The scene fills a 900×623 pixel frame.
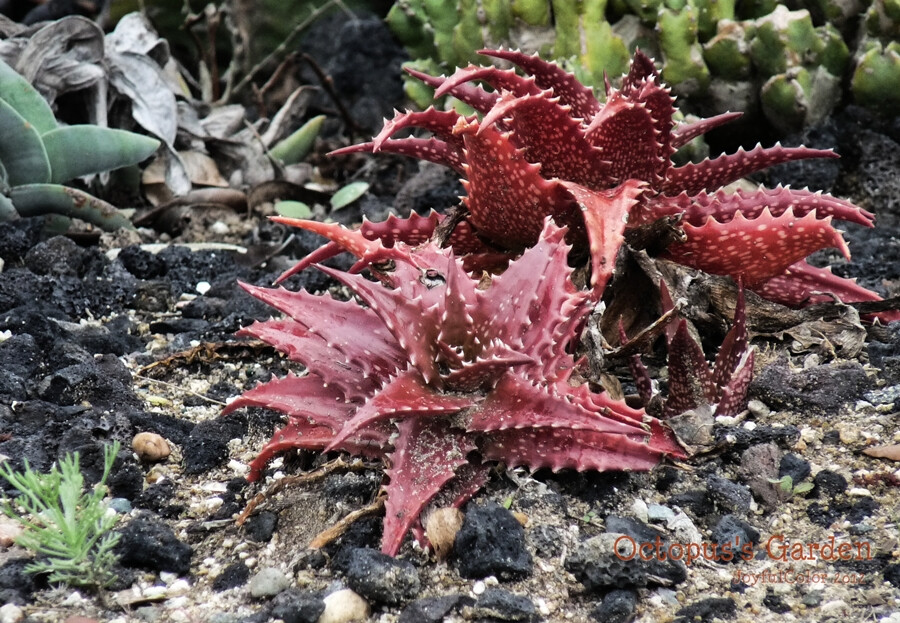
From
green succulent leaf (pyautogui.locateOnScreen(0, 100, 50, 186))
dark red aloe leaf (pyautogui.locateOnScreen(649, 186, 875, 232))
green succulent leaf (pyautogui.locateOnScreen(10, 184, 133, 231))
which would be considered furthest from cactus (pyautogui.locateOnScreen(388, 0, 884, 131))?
green succulent leaf (pyautogui.locateOnScreen(0, 100, 50, 186))

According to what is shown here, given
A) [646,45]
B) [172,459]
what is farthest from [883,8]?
[172,459]

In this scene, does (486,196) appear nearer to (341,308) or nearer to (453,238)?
(453,238)

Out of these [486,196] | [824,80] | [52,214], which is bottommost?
[52,214]

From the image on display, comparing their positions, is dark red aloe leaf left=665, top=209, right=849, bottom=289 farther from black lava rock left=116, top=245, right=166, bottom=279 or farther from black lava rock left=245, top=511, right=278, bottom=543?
black lava rock left=116, top=245, right=166, bottom=279

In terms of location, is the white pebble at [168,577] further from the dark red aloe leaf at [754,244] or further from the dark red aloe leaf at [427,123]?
the dark red aloe leaf at [754,244]

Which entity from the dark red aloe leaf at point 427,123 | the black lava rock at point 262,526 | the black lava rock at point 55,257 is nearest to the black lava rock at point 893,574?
the black lava rock at point 262,526

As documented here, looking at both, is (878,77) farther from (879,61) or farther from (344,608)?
(344,608)
